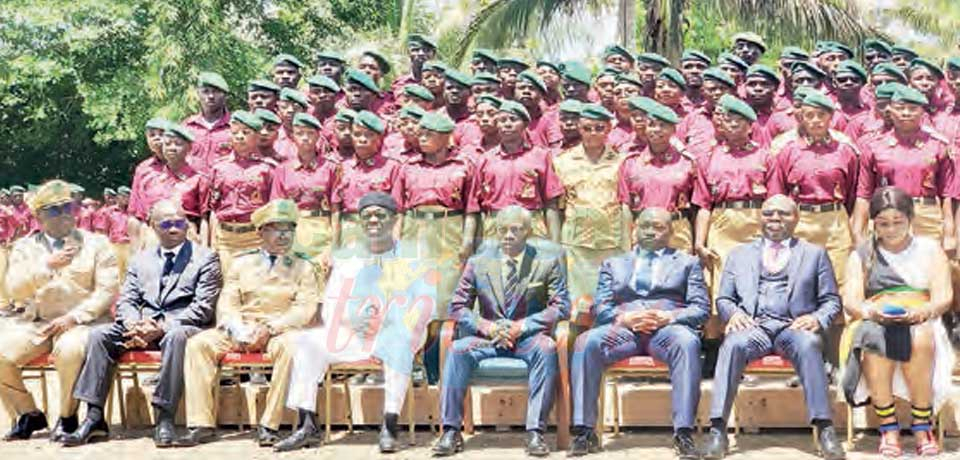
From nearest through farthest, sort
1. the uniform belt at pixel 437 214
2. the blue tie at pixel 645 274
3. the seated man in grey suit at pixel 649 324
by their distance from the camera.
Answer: the seated man in grey suit at pixel 649 324
the blue tie at pixel 645 274
the uniform belt at pixel 437 214

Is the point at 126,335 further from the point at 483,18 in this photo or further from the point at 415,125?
the point at 483,18

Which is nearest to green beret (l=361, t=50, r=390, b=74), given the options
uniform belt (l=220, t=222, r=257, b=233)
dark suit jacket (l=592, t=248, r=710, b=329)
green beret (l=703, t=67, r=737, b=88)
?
uniform belt (l=220, t=222, r=257, b=233)

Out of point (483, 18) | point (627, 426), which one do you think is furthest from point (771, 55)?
point (627, 426)

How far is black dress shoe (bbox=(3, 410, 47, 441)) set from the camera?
25.4 ft

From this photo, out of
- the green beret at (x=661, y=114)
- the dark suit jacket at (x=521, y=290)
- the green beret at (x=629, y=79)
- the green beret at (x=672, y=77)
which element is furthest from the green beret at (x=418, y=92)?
the dark suit jacket at (x=521, y=290)

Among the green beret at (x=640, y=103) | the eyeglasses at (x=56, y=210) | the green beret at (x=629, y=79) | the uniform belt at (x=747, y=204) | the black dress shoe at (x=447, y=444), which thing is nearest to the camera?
the black dress shoe at (x=447, y=444)

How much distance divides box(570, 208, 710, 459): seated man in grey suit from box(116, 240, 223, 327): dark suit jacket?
233 centimetres

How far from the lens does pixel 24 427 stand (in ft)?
25.5

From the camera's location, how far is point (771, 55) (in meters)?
23.3

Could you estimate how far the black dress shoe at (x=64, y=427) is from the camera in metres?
7.54

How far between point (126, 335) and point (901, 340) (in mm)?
4440

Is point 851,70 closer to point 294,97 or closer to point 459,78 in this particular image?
point 459,78

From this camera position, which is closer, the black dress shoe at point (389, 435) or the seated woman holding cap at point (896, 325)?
the seated woman holding cap at point (896, 325)

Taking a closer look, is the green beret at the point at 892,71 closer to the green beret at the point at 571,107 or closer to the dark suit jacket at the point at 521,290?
the green beret at the point at 571,107
